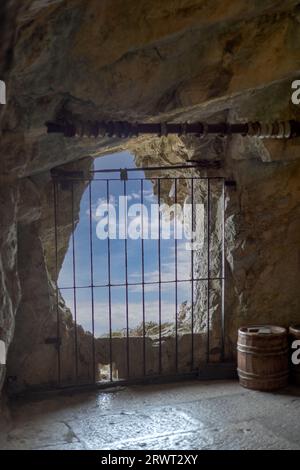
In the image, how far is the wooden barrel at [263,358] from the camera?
4.60m

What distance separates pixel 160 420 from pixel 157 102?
246 cm

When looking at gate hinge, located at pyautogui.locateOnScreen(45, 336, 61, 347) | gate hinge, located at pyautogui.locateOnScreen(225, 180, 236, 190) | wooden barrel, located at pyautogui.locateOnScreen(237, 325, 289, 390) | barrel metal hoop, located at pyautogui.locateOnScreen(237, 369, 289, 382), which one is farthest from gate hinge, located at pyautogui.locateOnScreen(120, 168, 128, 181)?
barrel metal hoop, located at pyautogui.locateOnScreen(237, 369, 289, 382)

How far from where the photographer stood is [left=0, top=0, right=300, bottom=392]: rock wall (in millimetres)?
3189

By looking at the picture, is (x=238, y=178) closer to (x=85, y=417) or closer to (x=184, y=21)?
(x=184, y=21)

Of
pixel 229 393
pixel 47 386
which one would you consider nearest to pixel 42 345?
pixel 47 386

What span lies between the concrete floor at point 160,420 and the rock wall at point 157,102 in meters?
0.56

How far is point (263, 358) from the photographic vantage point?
4602 millimetres

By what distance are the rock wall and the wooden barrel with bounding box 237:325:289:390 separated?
0.40 metres

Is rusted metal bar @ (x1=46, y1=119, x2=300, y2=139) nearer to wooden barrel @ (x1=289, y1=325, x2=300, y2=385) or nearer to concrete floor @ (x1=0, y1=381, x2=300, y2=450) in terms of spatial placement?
wooden barrel @ (x1=289, y1=325, x2=300, y2=385)

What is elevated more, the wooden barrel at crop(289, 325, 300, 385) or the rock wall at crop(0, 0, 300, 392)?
the rock wall at crop(0, 0, 300, 392)

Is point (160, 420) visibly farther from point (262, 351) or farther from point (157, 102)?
point (157, 102)

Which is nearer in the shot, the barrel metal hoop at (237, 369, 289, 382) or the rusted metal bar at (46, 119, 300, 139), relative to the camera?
the rusted metal bar at (46, 119, 300, 139)

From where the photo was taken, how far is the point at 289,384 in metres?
4.80
